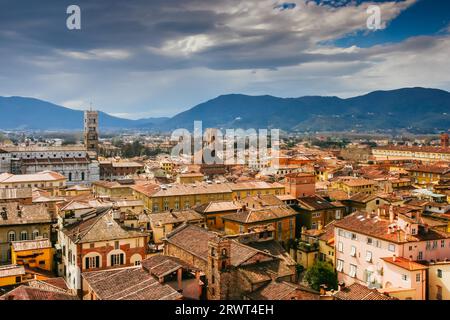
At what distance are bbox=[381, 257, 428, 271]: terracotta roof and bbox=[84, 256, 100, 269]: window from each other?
1377 cm

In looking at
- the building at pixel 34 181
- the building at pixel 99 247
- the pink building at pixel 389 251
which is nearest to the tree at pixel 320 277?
the pink building at pixel 389 251

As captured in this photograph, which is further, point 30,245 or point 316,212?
point 316,212

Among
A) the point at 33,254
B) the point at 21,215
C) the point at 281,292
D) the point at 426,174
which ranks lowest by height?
the point at 281,292

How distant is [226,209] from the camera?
1351 inches

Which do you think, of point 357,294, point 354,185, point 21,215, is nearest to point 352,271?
point 357,294

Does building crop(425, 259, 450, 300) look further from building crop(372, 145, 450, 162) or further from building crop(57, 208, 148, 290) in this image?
building crop(372, 145, 450, 162)

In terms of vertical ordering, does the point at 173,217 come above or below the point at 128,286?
above

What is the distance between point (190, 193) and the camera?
133 feet

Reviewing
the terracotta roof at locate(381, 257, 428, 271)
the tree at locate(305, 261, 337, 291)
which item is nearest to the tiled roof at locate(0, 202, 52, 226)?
the tree at locate(305, 261, 337, 291)

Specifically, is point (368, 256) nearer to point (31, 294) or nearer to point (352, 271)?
point (352, 271)

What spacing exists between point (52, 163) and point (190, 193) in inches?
1571
